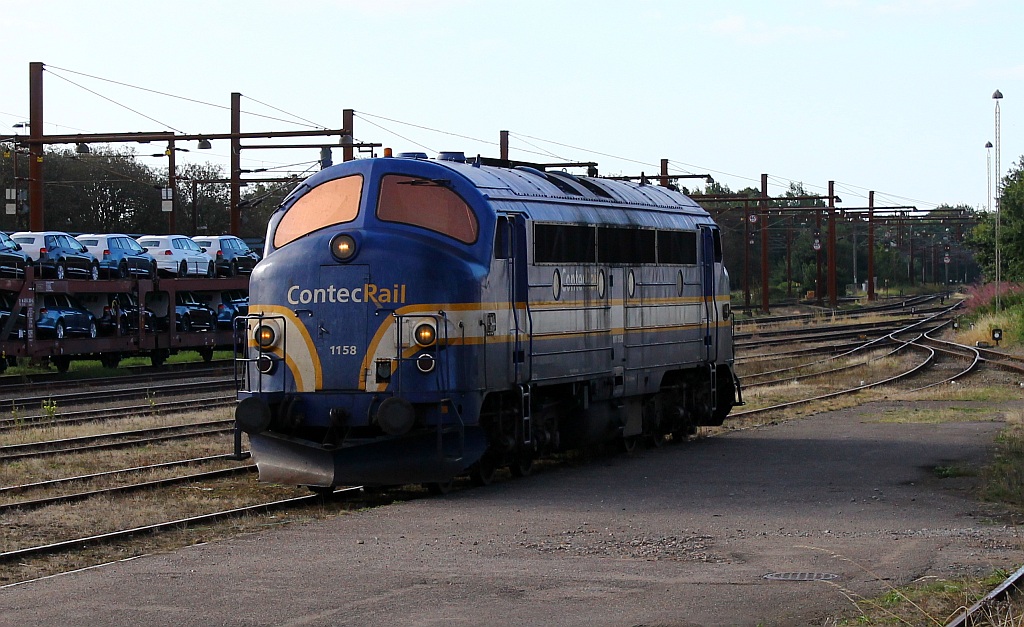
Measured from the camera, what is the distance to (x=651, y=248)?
18781 mm

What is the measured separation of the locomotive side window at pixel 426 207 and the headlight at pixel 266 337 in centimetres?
166

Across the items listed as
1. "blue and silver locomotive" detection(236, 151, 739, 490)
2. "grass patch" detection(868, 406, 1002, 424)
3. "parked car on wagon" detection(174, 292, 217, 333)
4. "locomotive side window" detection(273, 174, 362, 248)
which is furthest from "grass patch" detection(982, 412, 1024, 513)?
"parked car on wagon" detection(174, 292, 217, 333)

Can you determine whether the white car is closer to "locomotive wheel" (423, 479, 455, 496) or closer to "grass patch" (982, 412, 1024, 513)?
"grass patch" (982, 412, 1024, 513)

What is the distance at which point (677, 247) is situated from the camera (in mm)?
19625

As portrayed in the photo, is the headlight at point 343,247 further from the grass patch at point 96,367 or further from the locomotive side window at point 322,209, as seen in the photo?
the grass patch at point 96,367

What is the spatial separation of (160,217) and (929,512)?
70.8 meters

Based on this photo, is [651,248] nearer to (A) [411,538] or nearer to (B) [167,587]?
(A) [411,538]

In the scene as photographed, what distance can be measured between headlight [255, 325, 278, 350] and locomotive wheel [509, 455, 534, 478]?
304cm

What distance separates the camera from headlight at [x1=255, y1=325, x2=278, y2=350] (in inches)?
588

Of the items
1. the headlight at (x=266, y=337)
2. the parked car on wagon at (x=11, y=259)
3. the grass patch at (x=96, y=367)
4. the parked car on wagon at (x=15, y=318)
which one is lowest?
the grass patch at (x=96, y=367)

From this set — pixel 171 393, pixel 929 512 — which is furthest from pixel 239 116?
pixel 929 512

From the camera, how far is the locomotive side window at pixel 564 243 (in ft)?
52.3

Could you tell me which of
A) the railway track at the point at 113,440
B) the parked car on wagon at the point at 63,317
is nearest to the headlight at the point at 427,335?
the railway track at the point at 113,440

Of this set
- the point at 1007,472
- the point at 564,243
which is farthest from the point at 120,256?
the point at 1007,472
